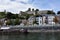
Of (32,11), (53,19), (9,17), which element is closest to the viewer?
(53,19)

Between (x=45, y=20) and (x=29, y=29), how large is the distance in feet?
60.6

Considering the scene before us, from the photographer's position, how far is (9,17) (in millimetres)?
62969

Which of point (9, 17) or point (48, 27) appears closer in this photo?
point (48, 27)

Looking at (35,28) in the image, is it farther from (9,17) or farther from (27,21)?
(9,17)

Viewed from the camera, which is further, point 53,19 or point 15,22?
point 53,19

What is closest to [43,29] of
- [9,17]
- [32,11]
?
[9,17]

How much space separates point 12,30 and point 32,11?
3761cm

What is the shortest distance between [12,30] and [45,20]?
67.3ft

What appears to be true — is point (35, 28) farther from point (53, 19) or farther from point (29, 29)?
point (53, 19)

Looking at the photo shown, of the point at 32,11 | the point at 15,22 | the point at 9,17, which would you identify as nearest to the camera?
the point at 15,22

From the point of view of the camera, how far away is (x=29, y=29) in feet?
141

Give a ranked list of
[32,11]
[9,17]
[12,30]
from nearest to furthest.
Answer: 1. [12,30]
2. [9,17]
3. [32,11]

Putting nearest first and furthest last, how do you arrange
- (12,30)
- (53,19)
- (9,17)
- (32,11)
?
(12,30), (53,19), (9,17), (32,11)

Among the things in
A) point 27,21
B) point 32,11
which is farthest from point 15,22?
point 32,11
